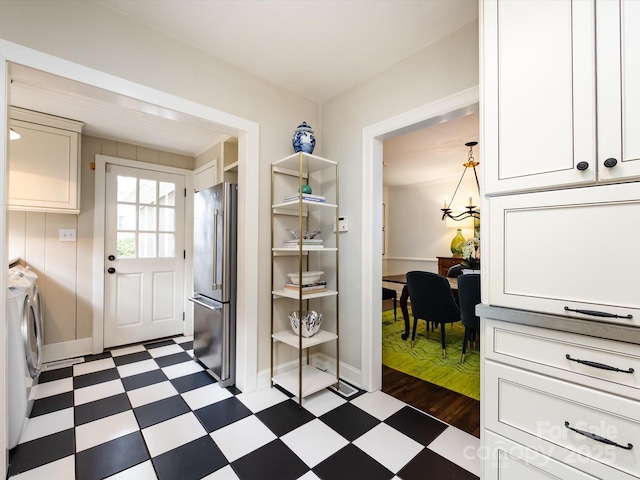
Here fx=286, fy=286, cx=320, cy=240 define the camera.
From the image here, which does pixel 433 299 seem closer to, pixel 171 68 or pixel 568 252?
pixel 568 252

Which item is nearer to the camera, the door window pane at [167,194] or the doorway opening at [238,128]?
the doorway opening at [238,128]

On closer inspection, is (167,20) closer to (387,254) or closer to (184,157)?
(184,157)

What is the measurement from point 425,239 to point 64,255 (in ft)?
19.0

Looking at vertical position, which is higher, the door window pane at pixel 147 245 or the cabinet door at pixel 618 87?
the cabinet door at pixel 618 87

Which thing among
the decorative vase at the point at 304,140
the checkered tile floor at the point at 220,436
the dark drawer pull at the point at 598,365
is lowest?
the checkered tile floor at the point at 220,436

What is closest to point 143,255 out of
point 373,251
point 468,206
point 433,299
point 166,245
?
point 166,245

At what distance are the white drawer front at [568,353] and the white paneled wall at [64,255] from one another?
3635 mm

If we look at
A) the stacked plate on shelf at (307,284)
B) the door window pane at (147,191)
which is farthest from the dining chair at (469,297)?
the door window pane at (147,191)

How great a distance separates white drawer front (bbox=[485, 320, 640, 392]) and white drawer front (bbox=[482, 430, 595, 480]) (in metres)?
0.31

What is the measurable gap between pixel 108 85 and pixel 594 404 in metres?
2.62

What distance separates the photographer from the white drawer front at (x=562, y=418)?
882 mm

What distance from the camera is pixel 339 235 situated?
2523 millimetres

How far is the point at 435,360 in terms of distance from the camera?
9.43 feet

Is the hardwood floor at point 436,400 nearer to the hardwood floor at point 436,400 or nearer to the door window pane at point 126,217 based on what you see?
the hardwood floor at point 436,400
